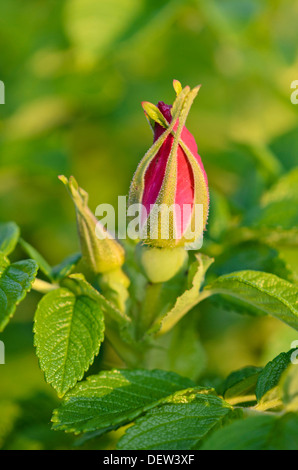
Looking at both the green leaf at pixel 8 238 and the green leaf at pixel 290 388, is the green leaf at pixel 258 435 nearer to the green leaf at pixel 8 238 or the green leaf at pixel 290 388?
the green leaf at pixel 290 388

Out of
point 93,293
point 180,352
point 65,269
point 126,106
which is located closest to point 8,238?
point 65,269

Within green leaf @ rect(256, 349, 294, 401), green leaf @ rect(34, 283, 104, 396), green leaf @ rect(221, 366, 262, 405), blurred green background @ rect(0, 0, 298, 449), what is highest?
blurred green background @ rect(0, 0, 298, 449)

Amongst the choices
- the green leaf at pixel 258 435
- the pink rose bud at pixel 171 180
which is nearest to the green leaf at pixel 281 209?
the pink rose bud at pixel 171 180

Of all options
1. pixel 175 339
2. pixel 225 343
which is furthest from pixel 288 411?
pixel 225 343

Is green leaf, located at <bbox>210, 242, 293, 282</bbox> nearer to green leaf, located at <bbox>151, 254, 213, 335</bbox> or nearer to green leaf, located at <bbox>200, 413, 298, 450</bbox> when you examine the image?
green leaf, located at <bbox>151, 254, 213, 335</bbox>

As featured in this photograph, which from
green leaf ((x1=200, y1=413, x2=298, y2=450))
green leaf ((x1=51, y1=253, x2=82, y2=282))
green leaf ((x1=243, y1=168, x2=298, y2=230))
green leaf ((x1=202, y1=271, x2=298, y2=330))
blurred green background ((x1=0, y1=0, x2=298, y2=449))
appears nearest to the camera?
green leaf ((x1=200, y1=413, x2=298, y2=450))

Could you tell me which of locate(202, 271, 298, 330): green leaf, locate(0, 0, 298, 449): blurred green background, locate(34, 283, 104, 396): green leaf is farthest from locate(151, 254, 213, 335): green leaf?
locate(0, 0, 298, 449): blurred green background

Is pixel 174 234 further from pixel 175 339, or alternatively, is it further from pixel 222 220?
pixel 222 220
